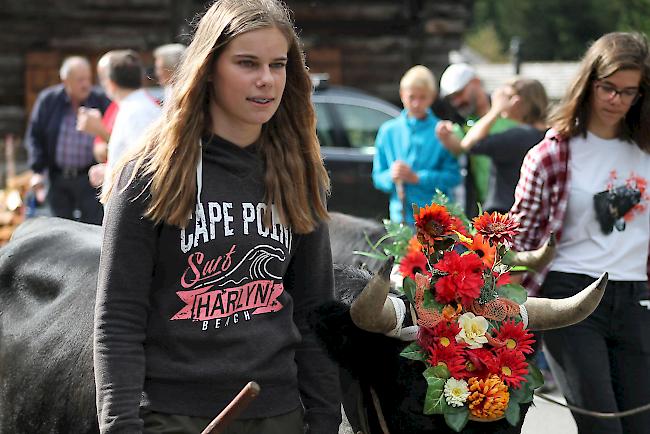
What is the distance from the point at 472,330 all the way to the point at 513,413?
0.25 m

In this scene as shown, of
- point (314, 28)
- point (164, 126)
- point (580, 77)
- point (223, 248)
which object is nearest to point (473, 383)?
point (223, 248)

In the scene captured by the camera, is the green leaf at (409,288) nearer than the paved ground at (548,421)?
Yes

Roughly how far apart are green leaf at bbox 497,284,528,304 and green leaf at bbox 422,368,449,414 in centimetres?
36

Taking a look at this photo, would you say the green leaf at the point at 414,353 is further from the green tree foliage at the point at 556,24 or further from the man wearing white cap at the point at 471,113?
the green tree foliage at the point at 556,24

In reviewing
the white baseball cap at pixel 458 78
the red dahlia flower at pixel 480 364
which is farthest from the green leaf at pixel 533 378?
the white baseball cap at pixel 458 78

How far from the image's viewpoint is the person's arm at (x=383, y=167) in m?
7.28

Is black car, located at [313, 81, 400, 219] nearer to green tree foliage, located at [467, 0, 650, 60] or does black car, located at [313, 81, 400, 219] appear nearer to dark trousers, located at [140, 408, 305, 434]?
dark trousers, located at [140, 408, 305, 434]

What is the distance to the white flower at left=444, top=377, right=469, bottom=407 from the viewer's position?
2930mm

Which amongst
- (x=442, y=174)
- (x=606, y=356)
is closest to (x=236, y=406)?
(x=606, y=356)

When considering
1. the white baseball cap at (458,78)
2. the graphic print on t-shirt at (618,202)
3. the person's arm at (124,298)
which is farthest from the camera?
the white baseball cap at (458,78)

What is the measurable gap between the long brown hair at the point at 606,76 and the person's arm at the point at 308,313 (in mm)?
1635

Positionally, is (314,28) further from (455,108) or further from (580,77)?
(580,77)

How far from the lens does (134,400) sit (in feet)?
8.71

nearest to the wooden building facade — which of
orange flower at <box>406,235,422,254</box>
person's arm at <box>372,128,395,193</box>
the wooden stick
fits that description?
person's arm at <box>372,128,395,193</box>
